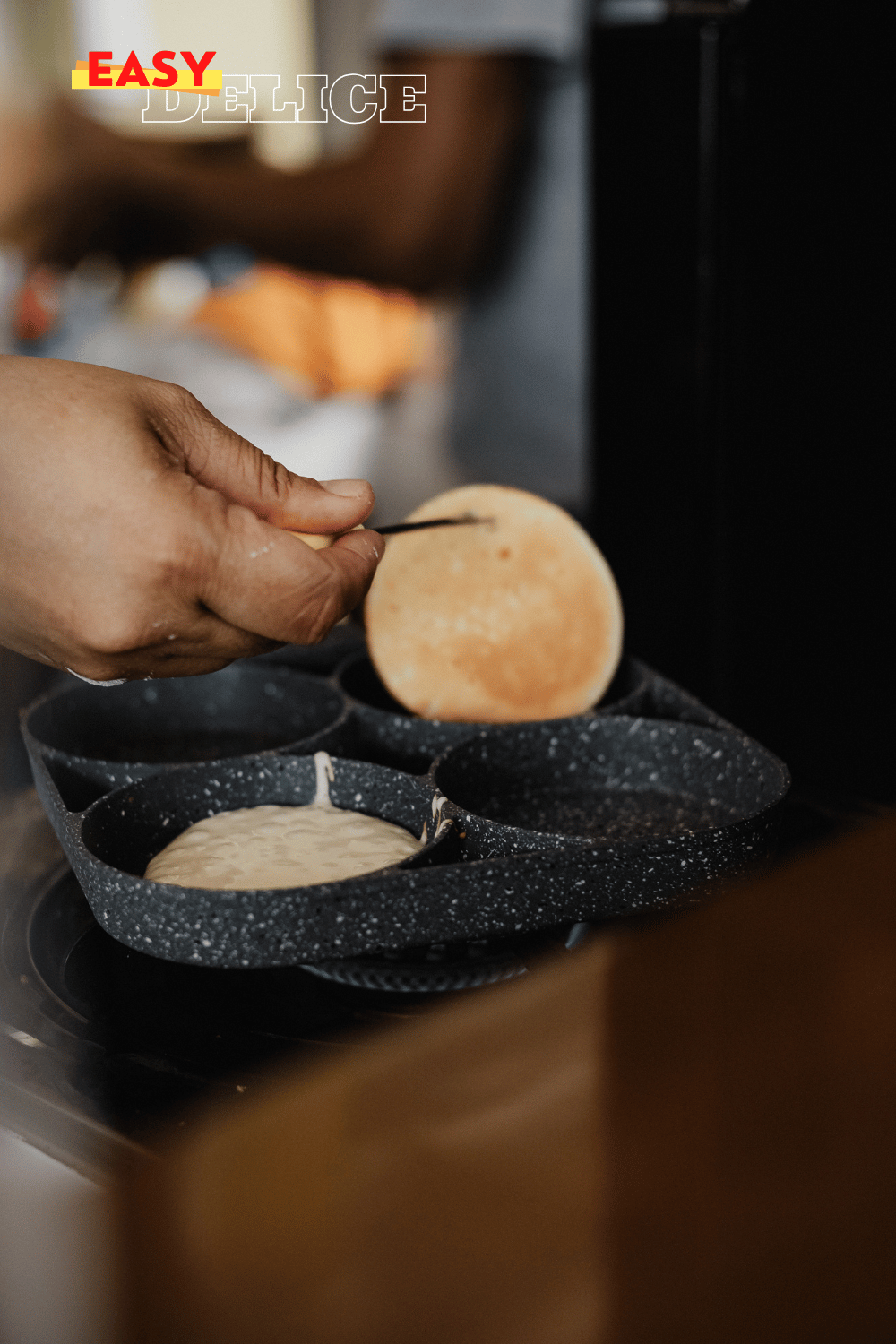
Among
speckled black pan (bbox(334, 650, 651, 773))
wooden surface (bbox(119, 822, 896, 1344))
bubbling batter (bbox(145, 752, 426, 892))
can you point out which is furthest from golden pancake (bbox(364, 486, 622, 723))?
wooden surface (bbox(119, 822, 896, 1344))

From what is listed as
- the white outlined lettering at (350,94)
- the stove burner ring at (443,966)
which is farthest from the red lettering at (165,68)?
the stove burner ring at (443,966)

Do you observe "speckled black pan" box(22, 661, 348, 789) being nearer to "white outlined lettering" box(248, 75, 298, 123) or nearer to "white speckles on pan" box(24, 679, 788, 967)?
"white speckles on pan" box(24, 679, 788, 967)

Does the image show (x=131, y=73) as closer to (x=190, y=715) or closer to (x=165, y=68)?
(x=165, y=68)

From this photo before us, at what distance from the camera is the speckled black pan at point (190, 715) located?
0.90 metres

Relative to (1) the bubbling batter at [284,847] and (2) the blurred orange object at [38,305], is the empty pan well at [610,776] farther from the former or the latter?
(2) the blurred orange object at [38,305]

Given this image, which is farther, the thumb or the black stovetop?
the thumb

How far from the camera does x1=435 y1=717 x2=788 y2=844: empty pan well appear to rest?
764 mm

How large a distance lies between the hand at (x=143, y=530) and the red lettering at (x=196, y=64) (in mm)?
320

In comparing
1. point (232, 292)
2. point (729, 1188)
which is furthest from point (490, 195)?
point (729, 1188)

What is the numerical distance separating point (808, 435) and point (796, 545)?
10 cm

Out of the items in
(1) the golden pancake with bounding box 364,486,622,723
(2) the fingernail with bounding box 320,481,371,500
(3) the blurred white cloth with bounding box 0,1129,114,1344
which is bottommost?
(3) the blurred white cloth with bounding box 0,1129,114,1344

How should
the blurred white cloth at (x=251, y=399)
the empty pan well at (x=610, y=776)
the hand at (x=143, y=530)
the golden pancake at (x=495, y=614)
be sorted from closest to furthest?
the hand at (x=143, y=530) → the empty pan well at (x=610, y=776) → the golden pancake at (x=495, y=614) → the blurred white cloth at (x=251, y=399)

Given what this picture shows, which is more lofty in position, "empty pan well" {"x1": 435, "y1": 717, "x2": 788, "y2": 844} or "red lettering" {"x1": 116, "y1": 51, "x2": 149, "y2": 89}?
"red lettering" {"x1": 116, "y1": 51, "x2": 149, "y2": 89}

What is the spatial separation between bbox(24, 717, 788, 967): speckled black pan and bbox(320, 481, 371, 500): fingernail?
7.2 inches
